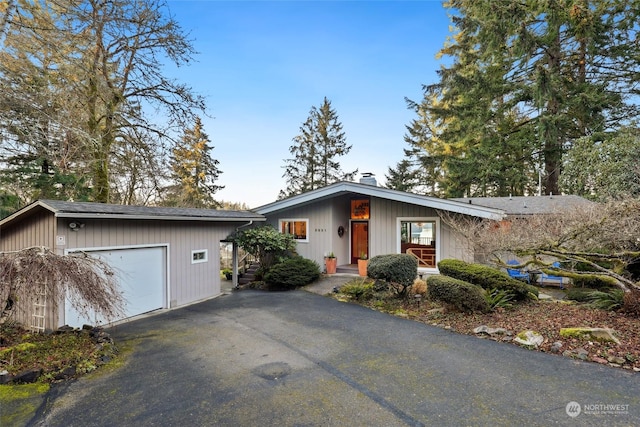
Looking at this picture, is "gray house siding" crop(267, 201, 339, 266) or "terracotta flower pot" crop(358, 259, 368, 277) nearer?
"terracotta flower pot" crop(358, 259, 368, 277)

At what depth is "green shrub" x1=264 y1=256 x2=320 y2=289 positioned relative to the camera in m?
11.4

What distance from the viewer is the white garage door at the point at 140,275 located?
7711 mm

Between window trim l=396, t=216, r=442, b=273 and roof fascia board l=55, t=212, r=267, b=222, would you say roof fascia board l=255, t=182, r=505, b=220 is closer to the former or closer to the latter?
window trim l=396, t=216, r=442, b=273

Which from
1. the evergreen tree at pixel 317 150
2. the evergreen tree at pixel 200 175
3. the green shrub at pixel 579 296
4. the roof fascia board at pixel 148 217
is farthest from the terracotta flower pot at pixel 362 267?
the evergreen tree at pixel 317 150

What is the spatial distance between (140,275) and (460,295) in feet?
26.4

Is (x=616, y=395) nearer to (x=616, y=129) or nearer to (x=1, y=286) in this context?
(x=1, y=286)

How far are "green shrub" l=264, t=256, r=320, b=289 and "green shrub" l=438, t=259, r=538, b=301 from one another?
5309 millimetres

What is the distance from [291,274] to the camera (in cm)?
1144

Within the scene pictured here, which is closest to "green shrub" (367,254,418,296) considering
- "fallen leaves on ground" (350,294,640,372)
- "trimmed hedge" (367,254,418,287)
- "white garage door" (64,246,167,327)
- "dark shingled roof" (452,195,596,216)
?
"trimmed hedge" (367,254,418,287)

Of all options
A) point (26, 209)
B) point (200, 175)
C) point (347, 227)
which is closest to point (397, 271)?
point (347, 227)

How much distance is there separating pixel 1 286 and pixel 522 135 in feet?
69.5

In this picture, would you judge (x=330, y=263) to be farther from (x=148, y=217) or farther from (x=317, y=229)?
(x=148, y=217)

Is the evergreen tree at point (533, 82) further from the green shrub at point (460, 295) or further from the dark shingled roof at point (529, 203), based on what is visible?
the green shrub at point (460, 295)

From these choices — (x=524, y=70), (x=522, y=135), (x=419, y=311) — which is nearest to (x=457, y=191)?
(x=522, y=135)
